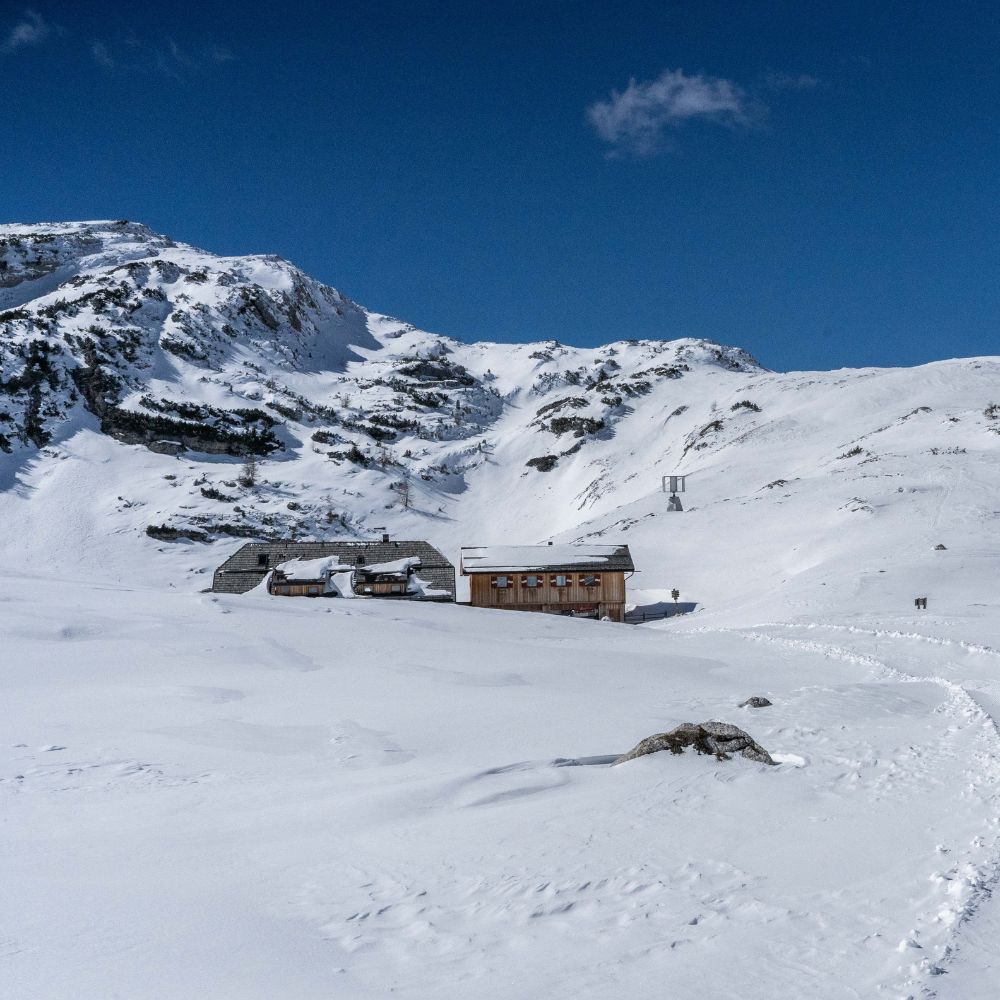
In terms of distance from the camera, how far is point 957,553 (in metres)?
42.1

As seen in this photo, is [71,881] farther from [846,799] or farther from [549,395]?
[549,395]

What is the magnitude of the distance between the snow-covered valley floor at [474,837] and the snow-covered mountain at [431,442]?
30.3 m

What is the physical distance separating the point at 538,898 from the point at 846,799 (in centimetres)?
492

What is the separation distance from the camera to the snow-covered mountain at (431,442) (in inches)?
2260

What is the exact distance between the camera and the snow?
48500mm

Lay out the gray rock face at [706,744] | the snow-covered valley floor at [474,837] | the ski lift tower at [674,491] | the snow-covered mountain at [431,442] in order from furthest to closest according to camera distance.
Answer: the ski lift tower at [674,491] < the snow-covered mountain at [431,442] < the gray rock face at [706,744] < the snow-covered valley floor at [474,837]

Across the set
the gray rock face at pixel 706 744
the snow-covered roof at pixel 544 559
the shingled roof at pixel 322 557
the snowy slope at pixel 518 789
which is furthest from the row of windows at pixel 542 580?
the gray rock face at pixel 706 744

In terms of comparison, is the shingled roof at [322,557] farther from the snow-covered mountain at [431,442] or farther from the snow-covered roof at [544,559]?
the snow-covered mountain at [431,442]

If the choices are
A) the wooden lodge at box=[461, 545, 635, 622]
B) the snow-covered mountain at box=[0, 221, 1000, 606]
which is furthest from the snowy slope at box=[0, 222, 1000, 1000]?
the wooden lodge at box=[461, 545, 635, 622]

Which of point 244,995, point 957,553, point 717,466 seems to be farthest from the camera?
point 717,466

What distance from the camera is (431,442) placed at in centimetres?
11669

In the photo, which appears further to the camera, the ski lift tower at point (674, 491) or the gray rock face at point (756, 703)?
the ski lift tower at point (674, 491)

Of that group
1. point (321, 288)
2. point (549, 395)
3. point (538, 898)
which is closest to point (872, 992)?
point (538, 898)

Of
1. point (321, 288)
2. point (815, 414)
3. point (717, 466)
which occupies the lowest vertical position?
point (717, 466)
